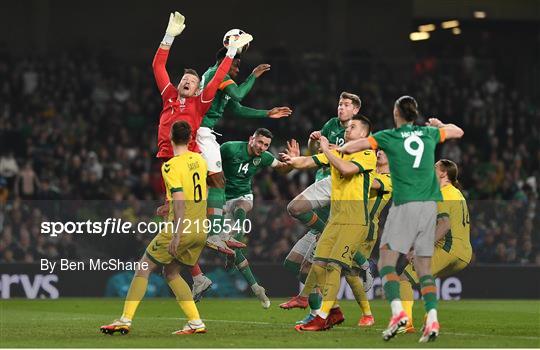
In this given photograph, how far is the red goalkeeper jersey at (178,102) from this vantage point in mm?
16062

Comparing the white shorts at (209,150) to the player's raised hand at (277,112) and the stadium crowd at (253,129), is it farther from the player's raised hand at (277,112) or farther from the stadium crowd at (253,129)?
the stadium crowd at (253,129)

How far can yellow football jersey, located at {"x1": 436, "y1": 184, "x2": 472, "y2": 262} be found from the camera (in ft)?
51.4

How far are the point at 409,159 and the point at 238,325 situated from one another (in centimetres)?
394

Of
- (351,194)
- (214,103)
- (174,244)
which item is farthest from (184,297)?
(214,103)

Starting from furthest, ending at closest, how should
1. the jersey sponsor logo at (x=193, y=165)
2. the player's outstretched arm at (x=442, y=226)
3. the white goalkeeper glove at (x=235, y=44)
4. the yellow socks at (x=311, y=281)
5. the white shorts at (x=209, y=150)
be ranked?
the white shorts at (x=209, y=150), the white goalkeeper glove at (x=235, y=44), the yellow socks at (x=311, y=281), the player's outstretched arm at (x=442, y=226), the jersey sponsor logo at (x=193, y=165)

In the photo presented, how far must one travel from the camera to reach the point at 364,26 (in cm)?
3703

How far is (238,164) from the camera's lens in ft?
55.9

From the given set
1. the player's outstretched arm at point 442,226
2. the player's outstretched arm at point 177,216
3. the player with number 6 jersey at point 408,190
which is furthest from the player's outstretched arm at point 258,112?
the player with number 6 jersey at point 408,190

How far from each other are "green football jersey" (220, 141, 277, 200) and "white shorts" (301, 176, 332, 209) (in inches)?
25.2

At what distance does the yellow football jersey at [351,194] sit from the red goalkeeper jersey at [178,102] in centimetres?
192

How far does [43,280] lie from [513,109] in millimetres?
15600

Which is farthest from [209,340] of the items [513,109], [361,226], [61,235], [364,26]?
[364,26]

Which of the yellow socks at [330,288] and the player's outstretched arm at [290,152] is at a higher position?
the player's outstretched arm at [290,152]

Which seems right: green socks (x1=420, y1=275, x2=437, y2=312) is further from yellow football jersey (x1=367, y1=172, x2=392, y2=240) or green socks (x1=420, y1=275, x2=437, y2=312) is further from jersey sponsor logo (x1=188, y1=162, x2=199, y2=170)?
jersey sponsor logo (x1=188, y1=162, x2=199, y2=170)
